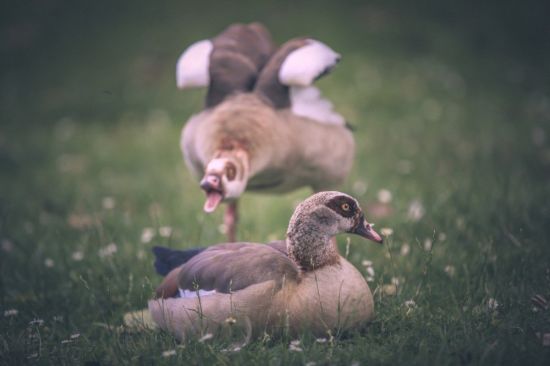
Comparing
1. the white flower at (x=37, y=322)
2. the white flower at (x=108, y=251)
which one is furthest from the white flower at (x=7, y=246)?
the white flower at (x=37, y=322)

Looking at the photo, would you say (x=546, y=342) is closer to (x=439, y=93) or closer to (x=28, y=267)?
(x=28, y=267)

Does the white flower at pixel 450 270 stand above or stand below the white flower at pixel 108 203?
above

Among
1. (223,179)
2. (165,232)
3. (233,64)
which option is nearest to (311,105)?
(233,64)

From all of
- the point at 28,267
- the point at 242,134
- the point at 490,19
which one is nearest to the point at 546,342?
the point at 242,134

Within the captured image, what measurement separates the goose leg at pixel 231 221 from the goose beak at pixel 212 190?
0.70 meters

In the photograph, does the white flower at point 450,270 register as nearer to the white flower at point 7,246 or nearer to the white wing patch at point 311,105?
the white wing patch at point 311,105

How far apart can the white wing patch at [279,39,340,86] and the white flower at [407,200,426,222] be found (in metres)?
1.30

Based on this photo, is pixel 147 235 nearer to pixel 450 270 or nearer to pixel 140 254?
pixel 140 254

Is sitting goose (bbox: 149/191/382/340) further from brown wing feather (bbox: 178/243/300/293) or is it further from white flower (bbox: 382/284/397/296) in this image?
white flower (bbox: 382/284/397/296)

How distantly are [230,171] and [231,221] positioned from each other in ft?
2.56

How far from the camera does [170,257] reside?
12.9 ft

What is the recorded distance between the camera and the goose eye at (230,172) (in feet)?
14.1

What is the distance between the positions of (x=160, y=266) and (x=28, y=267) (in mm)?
1420

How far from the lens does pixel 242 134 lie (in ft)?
15.4
